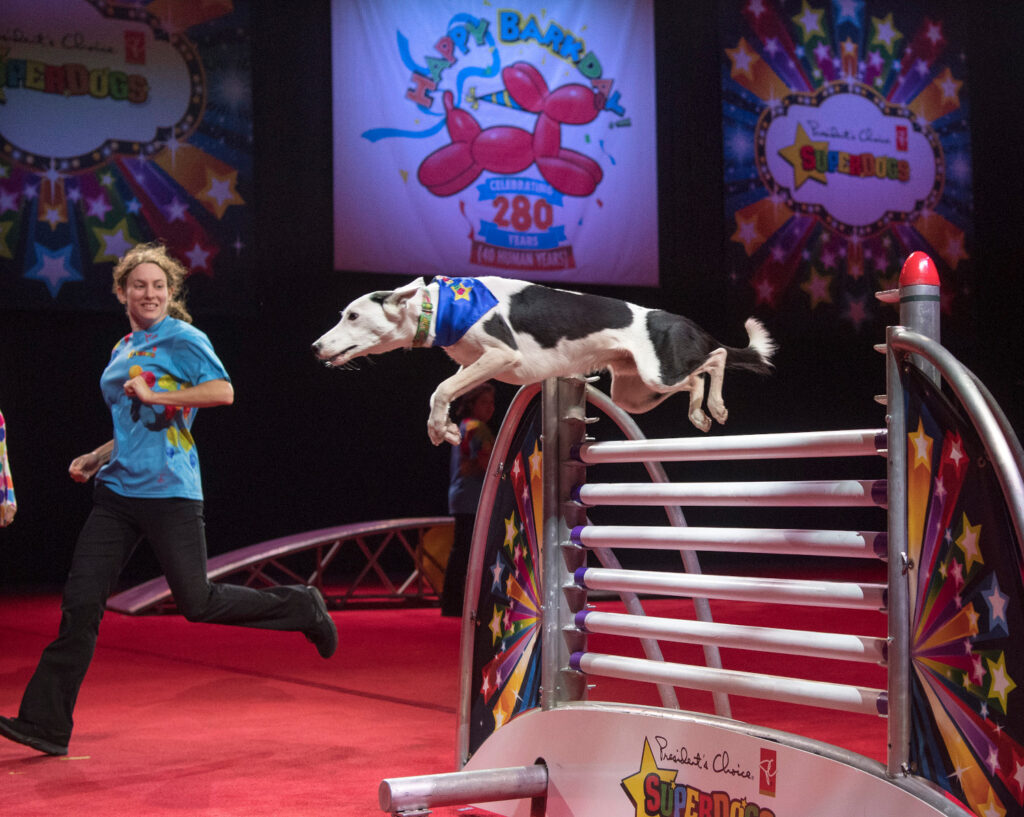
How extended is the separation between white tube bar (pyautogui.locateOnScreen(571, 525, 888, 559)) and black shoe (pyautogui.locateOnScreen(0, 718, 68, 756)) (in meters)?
1.56

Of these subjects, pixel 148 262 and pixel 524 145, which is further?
pixel 524 145

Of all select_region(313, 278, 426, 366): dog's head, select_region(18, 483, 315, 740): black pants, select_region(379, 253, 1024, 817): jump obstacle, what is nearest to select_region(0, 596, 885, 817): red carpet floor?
select_region(18, 483, 315, 740): black pants

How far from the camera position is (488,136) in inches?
316

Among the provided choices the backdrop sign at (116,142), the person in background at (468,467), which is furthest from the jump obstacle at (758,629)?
the backdrop sign at (116,142)

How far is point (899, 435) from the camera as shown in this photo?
5.93 ft

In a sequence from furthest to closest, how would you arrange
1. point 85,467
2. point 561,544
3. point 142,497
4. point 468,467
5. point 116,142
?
point 116,142, point 468,467, point 85,467, point 142,497, point 561,544

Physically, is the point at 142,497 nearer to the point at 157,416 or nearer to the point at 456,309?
the point at 157,416

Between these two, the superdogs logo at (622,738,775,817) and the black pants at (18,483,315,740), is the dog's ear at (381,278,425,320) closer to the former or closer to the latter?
the superdogs logo at (622,738,775,817)

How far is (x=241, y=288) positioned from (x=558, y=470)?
223 inches

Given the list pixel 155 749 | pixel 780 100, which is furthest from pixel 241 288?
pixel 155 749

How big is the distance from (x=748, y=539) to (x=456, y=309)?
665 millimetres

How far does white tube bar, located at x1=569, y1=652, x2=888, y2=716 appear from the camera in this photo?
1.86 m

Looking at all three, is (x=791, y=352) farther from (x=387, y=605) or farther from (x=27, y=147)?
(x=27, y=147)

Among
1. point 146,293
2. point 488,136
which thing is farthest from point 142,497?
point 488,136
